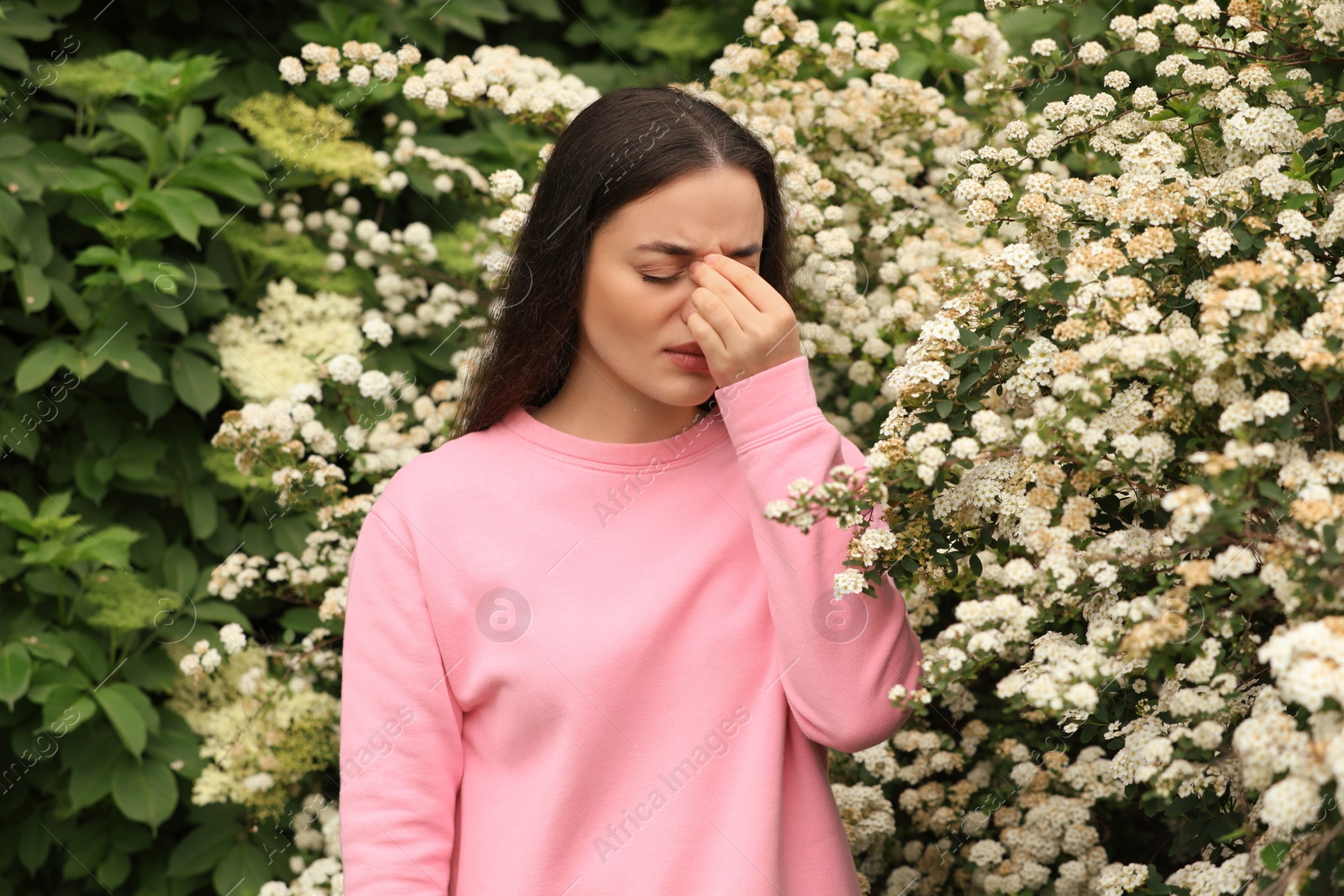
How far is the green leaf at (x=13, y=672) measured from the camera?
240cm

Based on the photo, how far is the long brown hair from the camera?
178 centimetres

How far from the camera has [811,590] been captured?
5.29 feet

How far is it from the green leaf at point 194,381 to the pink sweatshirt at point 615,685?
110cm

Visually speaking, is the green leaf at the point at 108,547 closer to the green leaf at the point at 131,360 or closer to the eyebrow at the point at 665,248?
the green leaf at the point at 131,360

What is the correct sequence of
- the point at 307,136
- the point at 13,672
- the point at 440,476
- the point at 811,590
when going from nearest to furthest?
the point at 811,590
the point at 440,476
the point at 13,672
the point at 307,136

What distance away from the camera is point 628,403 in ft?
6.28

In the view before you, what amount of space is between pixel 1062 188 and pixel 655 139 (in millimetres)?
623

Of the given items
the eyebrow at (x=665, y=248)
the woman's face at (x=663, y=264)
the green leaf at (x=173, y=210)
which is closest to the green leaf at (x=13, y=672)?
the green leaf at (x=173, y=210)

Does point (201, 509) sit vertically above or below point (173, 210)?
below

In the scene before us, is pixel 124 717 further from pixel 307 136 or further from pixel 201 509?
pixel 307 136

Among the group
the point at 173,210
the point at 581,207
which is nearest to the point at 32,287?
the point at 173,210

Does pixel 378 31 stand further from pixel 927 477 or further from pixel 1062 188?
pixel 927 477

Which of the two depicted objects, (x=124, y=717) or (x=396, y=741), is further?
(x=124, y=717)

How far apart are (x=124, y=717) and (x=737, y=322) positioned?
173cm
